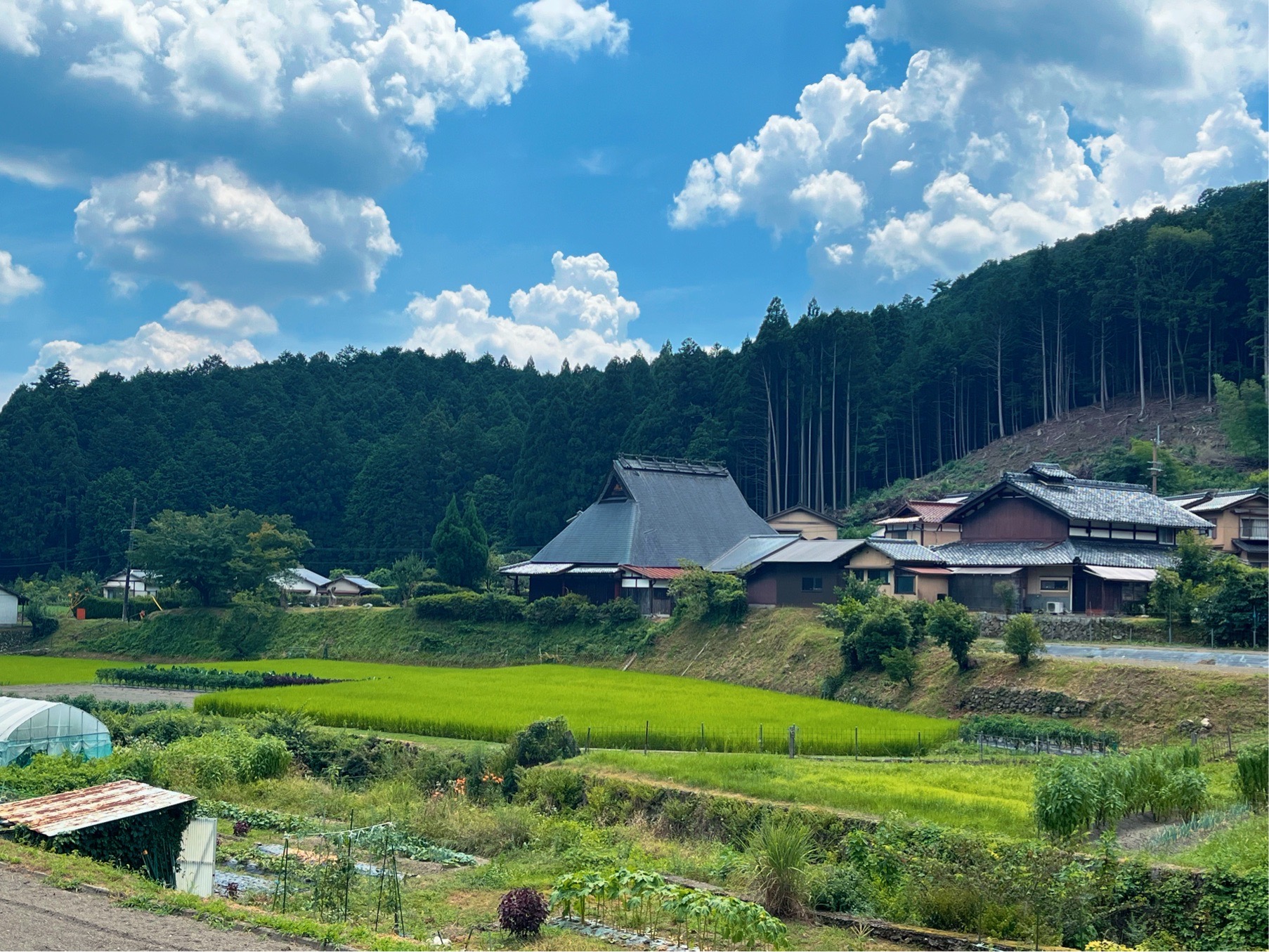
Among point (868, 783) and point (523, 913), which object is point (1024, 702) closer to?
point (868, 783)

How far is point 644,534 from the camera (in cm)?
4453

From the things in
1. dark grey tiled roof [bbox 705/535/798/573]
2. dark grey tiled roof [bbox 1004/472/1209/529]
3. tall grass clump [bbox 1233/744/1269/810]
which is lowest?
tall grass clump [bbox 1233/744/1269/810]

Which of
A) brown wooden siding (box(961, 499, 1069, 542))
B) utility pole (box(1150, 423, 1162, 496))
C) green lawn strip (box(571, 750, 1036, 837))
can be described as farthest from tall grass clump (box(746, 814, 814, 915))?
utility pole (box(1150, 423, 1162, 496))

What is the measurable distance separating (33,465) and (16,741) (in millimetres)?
66120

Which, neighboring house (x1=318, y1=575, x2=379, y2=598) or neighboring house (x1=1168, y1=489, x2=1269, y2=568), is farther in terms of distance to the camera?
neighboring house (x1=318, y1=575, x2=379, y2=598)

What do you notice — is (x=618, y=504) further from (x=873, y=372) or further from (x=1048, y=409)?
(x=1048, y=409)

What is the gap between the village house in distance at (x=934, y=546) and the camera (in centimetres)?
3297

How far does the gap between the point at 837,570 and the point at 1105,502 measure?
926 centimetres

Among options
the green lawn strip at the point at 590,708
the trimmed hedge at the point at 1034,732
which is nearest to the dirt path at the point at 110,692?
the green lawn strip at the point at 590,708

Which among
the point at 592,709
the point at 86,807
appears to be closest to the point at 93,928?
the point at 86,807

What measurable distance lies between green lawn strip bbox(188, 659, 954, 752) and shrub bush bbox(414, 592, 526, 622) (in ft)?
25.2

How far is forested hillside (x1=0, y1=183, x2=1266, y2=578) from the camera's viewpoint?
58.3 m

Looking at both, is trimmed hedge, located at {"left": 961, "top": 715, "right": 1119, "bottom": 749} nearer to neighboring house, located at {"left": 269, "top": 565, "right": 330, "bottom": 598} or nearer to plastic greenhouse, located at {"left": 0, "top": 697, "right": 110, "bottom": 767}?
plastic greenhouse, located at {"left": 0, "top": 697, "right": 110, "bottom": 767}

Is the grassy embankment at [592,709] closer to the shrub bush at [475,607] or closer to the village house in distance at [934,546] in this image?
the shrub bush at [475,607]
